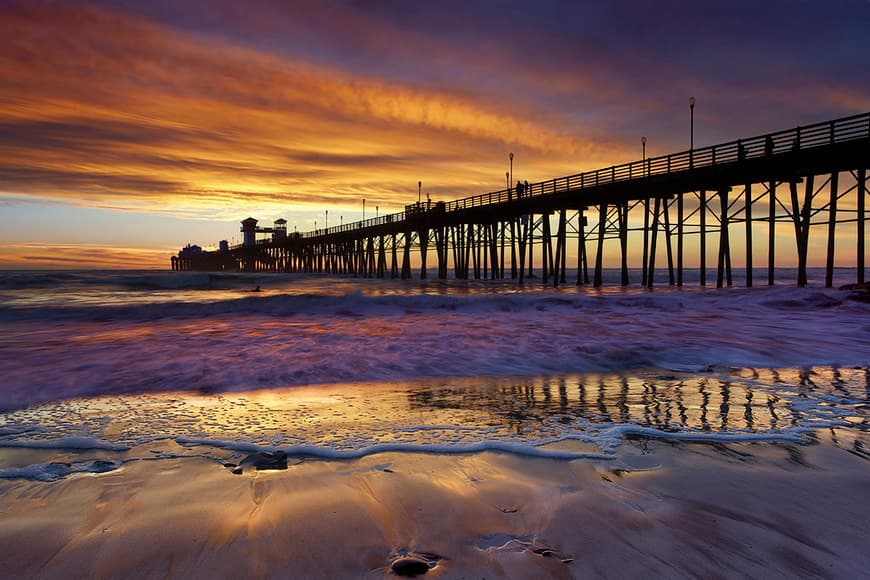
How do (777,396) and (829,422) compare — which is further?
(777,396)

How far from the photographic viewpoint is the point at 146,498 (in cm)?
280

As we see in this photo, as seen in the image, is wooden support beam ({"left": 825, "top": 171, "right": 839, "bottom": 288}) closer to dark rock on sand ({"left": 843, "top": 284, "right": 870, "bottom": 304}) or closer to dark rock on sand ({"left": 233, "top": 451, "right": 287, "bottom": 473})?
dark rock on sand ({"left": 843, "top": 284, "right": 870, "bottom": 304})

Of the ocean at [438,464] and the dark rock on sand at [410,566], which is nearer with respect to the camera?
the dark rock on sand at [410,566]

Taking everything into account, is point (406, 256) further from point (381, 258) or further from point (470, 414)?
point (470, 414)

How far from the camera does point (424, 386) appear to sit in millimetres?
6262

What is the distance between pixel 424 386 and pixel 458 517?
3725 mm

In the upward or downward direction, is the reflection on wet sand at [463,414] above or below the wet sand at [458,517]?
below

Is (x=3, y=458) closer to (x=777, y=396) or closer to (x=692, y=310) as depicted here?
(x=777, y=396)

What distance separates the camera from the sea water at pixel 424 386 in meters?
3.89

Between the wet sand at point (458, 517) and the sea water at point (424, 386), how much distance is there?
0.36 m

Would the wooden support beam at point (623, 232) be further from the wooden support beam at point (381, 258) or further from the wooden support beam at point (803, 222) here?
the wooden support beam at point (381, 258)

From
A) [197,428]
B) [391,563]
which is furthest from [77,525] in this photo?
[197,428]

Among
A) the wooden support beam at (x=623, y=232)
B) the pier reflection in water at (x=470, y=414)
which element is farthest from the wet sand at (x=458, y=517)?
the wooden support beam at (x=623, y=232)

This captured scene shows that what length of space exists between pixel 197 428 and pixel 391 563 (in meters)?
2.84
